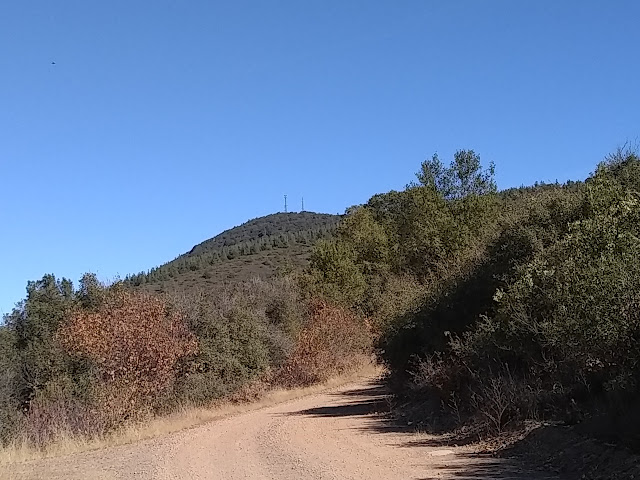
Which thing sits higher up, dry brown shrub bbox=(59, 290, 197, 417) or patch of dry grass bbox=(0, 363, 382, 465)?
dry brown shrub bbox=(59, 290, 197, 417)

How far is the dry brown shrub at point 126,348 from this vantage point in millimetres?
27531

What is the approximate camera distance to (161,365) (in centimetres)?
2891

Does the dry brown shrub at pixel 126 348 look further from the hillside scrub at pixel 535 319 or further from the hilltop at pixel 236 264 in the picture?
the hilltop at pixel 236 264

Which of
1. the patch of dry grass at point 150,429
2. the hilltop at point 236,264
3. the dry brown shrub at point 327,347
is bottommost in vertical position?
the patch of dry grass at point 150,429

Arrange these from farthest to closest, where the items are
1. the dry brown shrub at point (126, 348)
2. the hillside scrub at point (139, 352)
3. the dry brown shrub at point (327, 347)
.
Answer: the dry brown shrub at point (327, 347), the dry brown shrub at point (126, 348), the hillside scrub at point (139, 352)

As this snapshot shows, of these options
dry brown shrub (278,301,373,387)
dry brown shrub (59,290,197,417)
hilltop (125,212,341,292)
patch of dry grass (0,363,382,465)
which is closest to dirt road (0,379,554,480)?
patch of dry grass (0,363,382,465)

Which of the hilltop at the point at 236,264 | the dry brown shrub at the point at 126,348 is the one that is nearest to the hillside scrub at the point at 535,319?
the dry brown shrub at the point at 126,348

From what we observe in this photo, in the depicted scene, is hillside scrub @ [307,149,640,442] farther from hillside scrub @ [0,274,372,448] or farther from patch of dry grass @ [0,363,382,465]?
hillside scrub @ [0,274,372,448]

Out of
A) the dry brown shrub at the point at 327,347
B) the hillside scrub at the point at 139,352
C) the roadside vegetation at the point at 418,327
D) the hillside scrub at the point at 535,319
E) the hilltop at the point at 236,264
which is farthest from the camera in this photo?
the hilltop at the point at 236,264

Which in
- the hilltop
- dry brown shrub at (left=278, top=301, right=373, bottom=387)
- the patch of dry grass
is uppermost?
the hilltop

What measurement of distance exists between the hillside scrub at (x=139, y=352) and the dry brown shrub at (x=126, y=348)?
0.14 feet

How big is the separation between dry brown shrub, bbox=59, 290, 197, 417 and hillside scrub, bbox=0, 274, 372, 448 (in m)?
0.04

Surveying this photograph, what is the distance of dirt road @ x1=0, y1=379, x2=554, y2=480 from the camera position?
42.1 ft

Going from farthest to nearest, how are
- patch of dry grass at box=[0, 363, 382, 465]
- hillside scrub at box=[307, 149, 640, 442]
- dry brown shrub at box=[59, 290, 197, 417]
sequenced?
dry brown shrub at box=[59, 290, 197, 417], patch of dry grass at box=[0, 363, 382, 465], hillside scrub at box=[307, 149, 640, 442]
